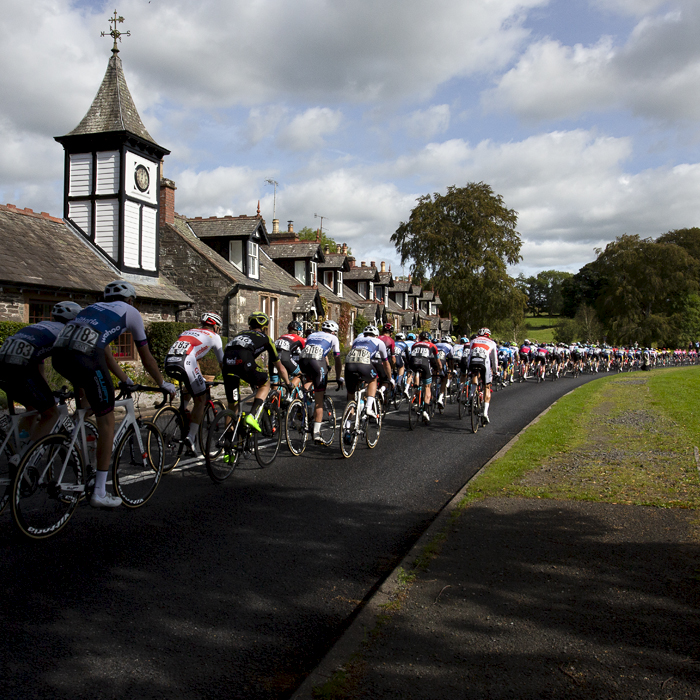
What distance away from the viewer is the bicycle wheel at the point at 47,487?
4820mm

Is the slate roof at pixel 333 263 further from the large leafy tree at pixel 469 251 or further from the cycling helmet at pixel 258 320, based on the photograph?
the cycling helmet at pixel 258 320

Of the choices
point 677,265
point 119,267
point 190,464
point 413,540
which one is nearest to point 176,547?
point 413,540

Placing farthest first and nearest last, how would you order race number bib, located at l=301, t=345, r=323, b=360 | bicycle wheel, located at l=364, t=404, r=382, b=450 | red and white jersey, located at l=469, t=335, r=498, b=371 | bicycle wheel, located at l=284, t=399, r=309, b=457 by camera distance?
red and white jersey, located at l=469, t=335, r=498, b=371
bicycle wheel, located at l=364, t=404, r=382, b=450
race number bib, located at l=301, t=345, r=323, b=360
bicycle wheel, located at l=284, t=399, r=309, b=457

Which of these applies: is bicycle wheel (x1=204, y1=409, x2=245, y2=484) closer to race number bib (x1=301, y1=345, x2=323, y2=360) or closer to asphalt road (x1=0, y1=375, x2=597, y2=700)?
asphalt road (x1=0, y1=375, x2=597, y2=700)

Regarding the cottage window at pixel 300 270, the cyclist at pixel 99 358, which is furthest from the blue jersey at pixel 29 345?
the cottage window at pixel 300 270

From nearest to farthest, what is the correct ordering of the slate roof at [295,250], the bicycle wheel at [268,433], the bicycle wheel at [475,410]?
the bicycle wheel at [268,433]
the bicycle wheel at [475,410]
the slate roof at [295,250]

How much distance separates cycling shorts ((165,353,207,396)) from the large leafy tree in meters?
44.7

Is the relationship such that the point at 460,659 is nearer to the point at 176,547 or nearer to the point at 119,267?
the point at 176,547

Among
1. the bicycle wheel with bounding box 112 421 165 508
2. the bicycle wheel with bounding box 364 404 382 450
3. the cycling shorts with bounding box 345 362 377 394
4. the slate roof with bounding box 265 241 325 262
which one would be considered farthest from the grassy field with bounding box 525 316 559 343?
the bicycle wheel with bounding box 112 421 165 508

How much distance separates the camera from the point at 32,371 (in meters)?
5.50

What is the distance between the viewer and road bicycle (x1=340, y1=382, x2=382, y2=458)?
358 inches

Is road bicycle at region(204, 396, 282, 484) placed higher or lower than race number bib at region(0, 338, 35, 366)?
lower

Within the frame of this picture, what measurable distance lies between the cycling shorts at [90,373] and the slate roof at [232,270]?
24.4 meters

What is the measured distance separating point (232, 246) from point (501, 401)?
18.5 m
